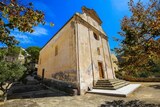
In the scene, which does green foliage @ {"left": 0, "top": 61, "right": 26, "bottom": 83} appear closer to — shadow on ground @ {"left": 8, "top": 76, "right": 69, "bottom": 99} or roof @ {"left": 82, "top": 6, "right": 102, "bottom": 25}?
shadow on ground @ {"left": 8, "top": 76, "right": 69, "bottom": 99}

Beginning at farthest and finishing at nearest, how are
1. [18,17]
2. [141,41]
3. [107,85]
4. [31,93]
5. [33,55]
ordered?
[33,55]
[107,85]
[31,93]
[141,41]
[18,17]

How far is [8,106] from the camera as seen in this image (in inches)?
240

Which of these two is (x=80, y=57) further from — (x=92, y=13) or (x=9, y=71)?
(x=92, y=13)

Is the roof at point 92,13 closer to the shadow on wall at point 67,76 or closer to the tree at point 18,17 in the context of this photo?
the shadow on wall at point 67,76

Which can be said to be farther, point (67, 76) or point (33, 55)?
point (33, 55)

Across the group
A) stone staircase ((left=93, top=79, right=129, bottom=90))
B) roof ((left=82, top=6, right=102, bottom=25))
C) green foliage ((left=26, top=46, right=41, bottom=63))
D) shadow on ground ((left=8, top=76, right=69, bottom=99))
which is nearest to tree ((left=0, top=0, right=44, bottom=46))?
shadow on ground ((left=8, top=76, right=69, bottom=99))

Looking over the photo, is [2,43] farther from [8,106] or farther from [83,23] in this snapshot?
[83,23]

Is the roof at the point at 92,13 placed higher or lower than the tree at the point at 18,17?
higher

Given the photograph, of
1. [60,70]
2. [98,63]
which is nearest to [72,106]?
[60,70]

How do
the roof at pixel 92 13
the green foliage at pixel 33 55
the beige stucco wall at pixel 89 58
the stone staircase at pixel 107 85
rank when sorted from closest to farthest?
1. the stone staircase at pixel 107 85
2. the beige stucco wall at pixel 89 58
3. the roof at pixel 92 13
4. the green foliage at pixel 33 55

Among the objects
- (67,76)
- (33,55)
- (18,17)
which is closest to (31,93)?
(67,76)

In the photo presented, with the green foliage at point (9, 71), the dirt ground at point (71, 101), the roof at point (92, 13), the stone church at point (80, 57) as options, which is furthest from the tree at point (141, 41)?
the roof at point (92, 13)

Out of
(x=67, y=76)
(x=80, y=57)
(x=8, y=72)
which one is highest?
(x=80, y=57)

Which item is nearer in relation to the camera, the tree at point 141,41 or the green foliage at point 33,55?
the tree at point 141,41
